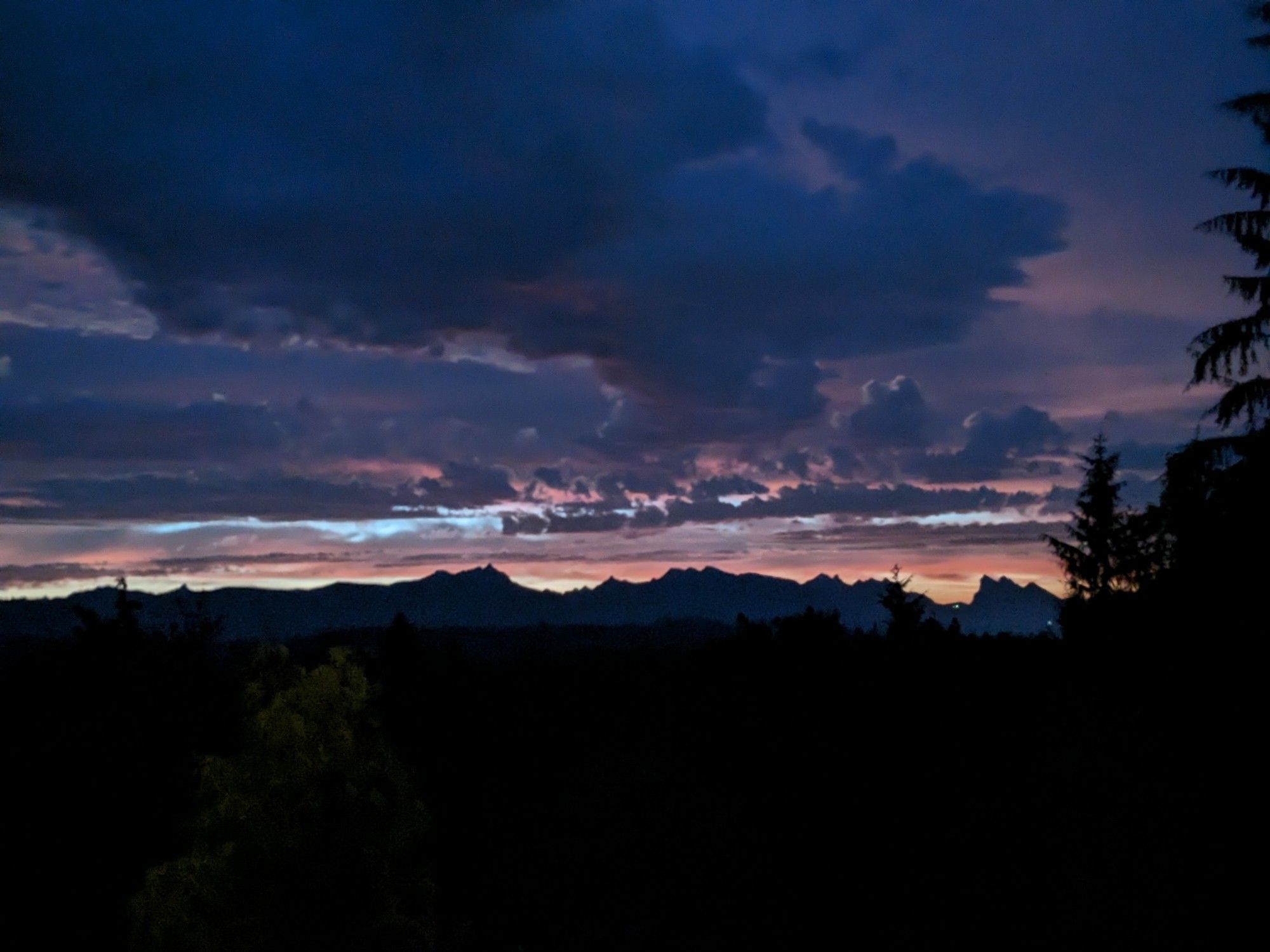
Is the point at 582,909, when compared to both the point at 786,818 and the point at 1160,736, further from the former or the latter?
the point at 1160,736

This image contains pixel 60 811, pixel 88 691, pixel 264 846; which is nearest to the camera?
pixel 264 846

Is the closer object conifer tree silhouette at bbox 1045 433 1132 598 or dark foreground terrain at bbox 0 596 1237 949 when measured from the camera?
dark foreground terrain at bbox 0 596 1237 949

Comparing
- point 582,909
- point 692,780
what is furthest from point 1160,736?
point 582,909

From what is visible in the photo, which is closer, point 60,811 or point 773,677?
point 60,811

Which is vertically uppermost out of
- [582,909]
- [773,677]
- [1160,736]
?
[773,677]

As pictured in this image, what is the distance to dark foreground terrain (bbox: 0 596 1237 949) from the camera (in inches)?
413

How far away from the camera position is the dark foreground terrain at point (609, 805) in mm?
10484

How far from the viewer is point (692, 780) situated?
21672 mm

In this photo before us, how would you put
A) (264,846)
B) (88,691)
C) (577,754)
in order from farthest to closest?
1. (577,754)
2. (88,691)
3. (264,846)

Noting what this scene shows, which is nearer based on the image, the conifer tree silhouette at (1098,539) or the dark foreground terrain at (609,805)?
the dark foreground terrain at (609,805)

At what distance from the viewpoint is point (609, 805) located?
21016mm

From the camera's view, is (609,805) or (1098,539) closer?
(609,805)

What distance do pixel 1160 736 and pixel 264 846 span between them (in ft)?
59.3

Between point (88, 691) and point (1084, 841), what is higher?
point (88, 691)
